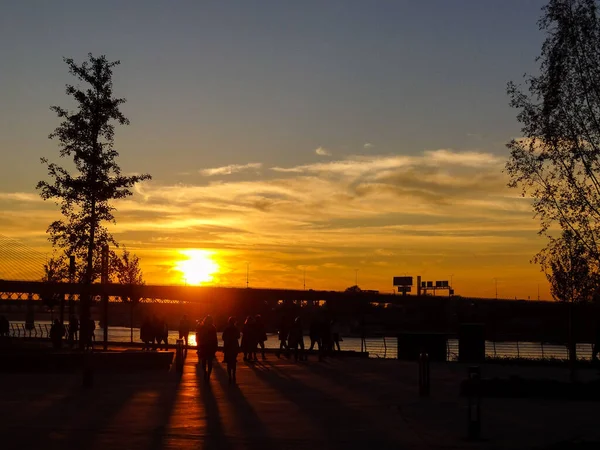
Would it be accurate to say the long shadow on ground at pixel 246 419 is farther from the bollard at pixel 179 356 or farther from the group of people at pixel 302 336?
the group of people at pixel 302 336

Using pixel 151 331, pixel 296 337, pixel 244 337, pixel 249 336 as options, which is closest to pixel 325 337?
pixel 296 337

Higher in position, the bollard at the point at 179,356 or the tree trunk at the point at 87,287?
the tree trunk at the point at 87,287

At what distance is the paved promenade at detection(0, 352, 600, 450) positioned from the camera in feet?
45.9

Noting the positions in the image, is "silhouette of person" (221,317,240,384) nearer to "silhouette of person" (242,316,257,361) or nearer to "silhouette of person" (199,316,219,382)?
"silhouette of person" (199,316,219,382)

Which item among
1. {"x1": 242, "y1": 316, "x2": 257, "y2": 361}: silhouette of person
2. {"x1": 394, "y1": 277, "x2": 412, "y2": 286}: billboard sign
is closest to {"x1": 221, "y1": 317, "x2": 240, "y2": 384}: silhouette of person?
{"x1": 242, "y1": 316, "x2": 257, "y2": 361}: silhouette of person

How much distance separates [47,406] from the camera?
18484mm

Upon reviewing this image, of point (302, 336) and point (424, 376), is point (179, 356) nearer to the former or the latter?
point (424, 376)

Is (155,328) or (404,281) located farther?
(404,281)

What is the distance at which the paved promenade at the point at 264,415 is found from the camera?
14.0 metres

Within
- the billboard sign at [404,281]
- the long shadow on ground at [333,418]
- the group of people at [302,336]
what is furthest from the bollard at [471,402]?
the billboard sign at [404,281]

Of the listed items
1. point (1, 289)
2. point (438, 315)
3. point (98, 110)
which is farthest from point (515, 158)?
point (438, 315)

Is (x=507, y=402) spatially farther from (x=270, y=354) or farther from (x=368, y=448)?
(x=270, y=354)

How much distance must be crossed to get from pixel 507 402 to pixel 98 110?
65.7ft

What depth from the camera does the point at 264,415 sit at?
17.4 meters
